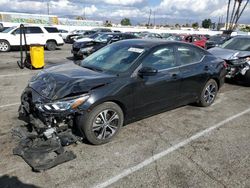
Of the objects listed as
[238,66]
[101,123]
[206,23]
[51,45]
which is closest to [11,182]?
[101,123]

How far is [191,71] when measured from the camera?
5125mm

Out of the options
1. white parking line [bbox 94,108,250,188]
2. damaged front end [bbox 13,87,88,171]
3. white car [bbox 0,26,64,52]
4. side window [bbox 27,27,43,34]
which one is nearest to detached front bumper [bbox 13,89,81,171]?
damaged front end [bbox 13,87,88,171]

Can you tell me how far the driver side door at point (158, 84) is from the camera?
4.23 metres

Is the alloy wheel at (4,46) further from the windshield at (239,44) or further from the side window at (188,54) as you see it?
the side window at (188,54)

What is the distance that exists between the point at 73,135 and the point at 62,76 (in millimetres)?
971

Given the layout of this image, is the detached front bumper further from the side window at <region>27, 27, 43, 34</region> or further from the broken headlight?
the side window at <region>27, 27, 43, 34</region>

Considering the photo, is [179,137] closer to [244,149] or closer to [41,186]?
[244,149]

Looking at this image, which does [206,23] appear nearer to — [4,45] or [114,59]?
[4,45]

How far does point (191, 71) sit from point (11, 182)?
12.7ft

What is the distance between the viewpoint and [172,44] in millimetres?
4906

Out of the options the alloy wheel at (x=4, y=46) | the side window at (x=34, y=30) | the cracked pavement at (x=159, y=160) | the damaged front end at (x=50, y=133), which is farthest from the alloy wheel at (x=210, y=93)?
the alloy wheel at (x=4, y=46)

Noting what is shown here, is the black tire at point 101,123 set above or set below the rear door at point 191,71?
below

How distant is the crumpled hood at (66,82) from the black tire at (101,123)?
0.36 meters

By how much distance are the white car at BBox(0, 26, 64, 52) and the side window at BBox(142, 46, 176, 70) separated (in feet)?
46.2
